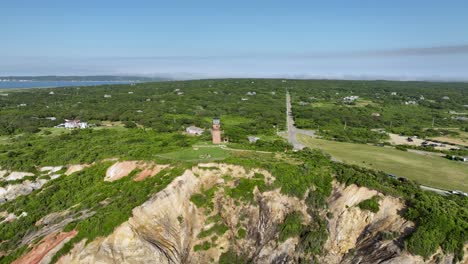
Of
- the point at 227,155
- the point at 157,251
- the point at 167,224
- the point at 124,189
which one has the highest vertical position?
the point at 227,155

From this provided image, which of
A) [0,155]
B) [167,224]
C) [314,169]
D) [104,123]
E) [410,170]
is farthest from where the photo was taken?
[104,123]

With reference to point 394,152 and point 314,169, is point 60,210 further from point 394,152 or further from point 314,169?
point 394,152

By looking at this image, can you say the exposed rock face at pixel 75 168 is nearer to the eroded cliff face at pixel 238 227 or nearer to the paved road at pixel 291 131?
the eroded cliff face at pixel 238 227

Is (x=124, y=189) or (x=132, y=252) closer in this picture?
(x=132, y=252)

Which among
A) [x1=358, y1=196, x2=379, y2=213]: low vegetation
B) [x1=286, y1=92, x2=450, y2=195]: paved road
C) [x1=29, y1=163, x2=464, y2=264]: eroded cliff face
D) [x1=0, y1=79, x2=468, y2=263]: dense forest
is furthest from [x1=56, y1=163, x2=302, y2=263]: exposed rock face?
[x1=286, y1=92, x2=450, y2=195]: paved road

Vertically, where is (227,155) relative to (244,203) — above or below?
above

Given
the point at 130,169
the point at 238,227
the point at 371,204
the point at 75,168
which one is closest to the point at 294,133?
the point at 371,204

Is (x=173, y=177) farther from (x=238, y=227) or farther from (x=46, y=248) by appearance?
(x=46, y=248)

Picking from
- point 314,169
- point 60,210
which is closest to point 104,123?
point 60,210
